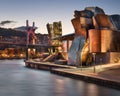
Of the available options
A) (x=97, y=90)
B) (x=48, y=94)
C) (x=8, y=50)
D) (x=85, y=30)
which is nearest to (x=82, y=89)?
(x=97, y=90)

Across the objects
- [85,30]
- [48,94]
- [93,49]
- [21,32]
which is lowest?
Result: [48,94]

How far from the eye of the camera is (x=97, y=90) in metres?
17.4

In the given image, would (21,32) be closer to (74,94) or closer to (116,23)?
(116,23)

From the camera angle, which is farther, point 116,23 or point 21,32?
point 21,32

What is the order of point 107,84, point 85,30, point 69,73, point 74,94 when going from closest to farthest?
point 74,94
point 107,84
point 69,73
point 85,30

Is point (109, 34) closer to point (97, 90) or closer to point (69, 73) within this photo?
point (69, 73)

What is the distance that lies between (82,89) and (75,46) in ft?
71.9

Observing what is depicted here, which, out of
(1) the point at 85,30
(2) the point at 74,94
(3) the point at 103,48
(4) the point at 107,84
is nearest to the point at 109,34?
(3) the point at 103,48

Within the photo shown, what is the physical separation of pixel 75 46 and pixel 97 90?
74.2 feet

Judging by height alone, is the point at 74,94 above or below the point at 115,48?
below

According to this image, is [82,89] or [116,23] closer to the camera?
[82,89]

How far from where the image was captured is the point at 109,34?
3478 centimetres

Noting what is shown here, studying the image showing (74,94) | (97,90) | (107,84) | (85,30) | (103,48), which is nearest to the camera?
(74,94)

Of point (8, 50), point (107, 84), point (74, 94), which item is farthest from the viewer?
point (8, 50)
